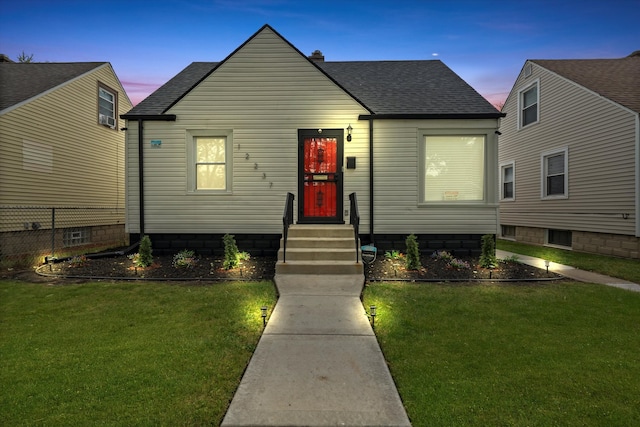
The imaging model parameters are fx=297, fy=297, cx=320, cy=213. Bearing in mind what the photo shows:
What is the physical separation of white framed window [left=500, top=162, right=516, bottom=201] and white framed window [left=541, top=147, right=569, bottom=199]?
1.75m

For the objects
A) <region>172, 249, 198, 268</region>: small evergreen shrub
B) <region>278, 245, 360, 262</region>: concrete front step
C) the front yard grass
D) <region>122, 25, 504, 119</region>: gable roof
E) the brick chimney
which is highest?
the brick chimney

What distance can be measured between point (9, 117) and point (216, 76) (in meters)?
7.08

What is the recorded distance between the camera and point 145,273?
6.84 metres

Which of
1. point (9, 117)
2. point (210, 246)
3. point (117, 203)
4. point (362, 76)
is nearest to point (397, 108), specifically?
point (362, 76)

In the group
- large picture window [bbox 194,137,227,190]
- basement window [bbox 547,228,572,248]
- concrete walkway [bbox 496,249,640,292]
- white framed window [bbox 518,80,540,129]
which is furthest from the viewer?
white framed window [bbox 518,80,540,129]

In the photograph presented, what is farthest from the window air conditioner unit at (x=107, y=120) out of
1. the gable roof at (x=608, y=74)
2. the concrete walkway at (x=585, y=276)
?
the gable roof at (x=608, y=74)

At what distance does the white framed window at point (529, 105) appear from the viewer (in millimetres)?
12906

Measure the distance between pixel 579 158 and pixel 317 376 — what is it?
1314cm

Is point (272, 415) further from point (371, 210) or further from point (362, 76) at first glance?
point (362, 76)

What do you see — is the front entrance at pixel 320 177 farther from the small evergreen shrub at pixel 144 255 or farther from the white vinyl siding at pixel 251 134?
the small evergreen shrub at pixel 144 255

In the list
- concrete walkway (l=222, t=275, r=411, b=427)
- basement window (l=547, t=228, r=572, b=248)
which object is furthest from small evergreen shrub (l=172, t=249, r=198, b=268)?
basement window (l=547, t=228, r=572, b=248)

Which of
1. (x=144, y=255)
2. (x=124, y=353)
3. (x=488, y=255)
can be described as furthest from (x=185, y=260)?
(x=488, y=255)

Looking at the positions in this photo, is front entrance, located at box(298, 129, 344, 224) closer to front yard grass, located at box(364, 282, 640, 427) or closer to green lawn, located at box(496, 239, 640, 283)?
front yard grass, located at box(364, 282, 640, 427)

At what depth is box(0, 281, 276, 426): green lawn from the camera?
2.28 metres
